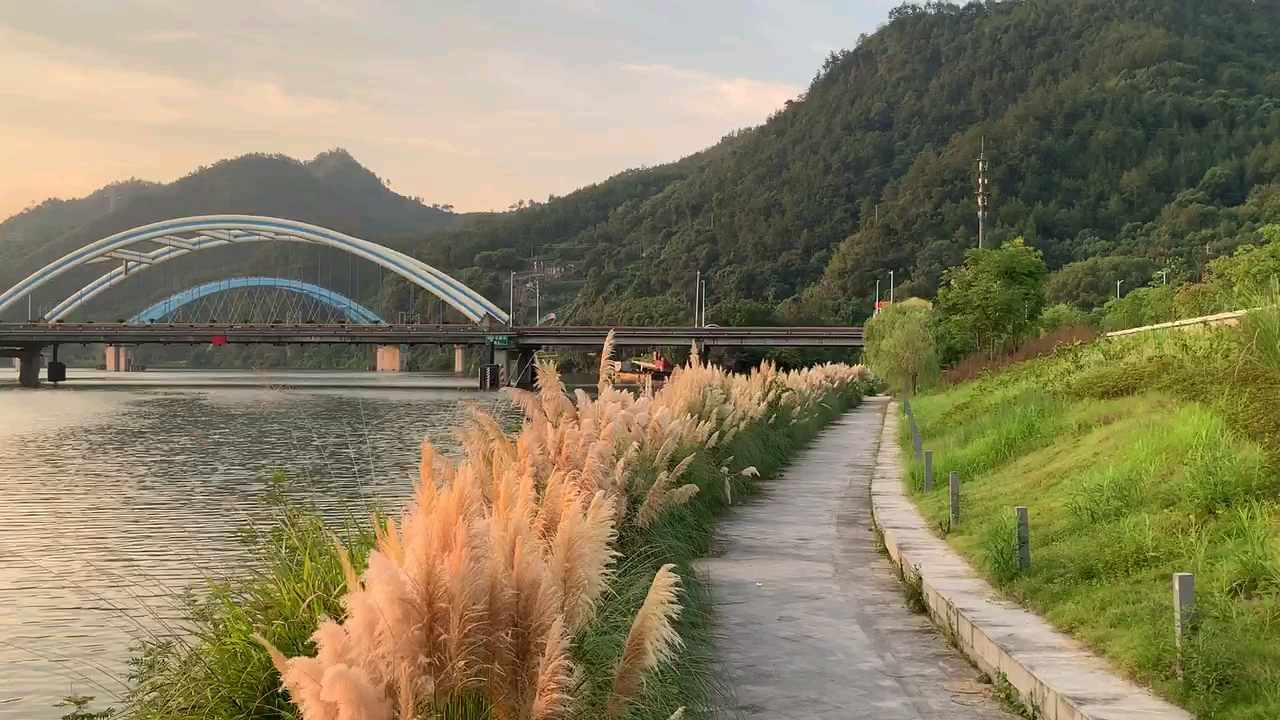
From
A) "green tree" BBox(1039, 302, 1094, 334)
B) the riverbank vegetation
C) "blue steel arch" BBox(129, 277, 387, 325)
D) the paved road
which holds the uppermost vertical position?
"blue steel arch" BBox(129, 277, 387, 325)

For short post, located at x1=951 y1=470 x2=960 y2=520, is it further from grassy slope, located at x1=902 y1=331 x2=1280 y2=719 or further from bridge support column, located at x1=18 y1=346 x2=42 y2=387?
bridge support column, located at x1=18 y1=346 x2=42 y2=387

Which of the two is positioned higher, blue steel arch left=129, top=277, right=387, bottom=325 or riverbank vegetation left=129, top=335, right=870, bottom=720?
blue steel arch left=129, top=277, right=387, bottom=325

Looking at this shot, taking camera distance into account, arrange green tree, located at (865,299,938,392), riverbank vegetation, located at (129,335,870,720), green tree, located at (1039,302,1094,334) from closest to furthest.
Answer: riverbank vegetation, located at (129,335,870,720) < green tree, located at (865,299,938,392) < green tree, located at (1039,302,1094,334)

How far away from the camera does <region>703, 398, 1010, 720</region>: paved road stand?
7230mm

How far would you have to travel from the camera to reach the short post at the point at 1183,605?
6.48 meters

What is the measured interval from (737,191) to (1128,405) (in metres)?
153

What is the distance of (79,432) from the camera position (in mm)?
40625

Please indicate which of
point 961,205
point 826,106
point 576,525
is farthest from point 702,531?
point 826,106

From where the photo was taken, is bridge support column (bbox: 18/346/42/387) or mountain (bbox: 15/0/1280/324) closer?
bridge support column (bbox: 18/346/42/387)

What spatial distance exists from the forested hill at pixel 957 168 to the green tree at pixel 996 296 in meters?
54.2

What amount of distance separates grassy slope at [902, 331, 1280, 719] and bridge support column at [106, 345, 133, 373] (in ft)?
493

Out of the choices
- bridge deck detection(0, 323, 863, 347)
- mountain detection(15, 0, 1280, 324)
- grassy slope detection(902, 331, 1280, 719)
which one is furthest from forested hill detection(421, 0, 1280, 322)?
grassy slope detection(902, 331, 1280, 719)

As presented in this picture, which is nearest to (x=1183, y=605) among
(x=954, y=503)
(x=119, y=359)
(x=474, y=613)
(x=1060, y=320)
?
(x=474, y=613)

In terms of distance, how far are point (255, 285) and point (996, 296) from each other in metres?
112
